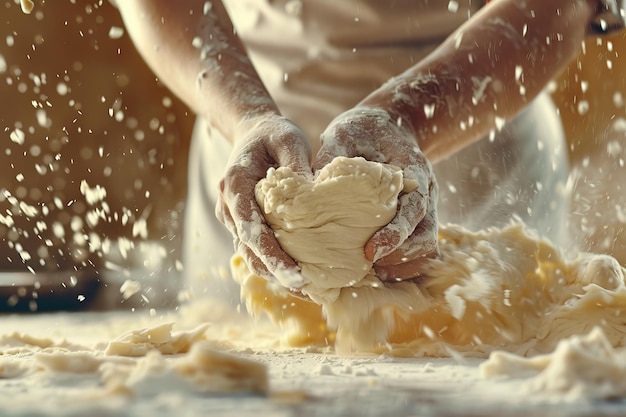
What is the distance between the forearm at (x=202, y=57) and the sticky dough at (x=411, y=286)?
0.23m

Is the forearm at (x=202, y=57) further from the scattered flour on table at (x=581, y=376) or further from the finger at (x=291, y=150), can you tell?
the scattered flour on table at (x=581, y=376)

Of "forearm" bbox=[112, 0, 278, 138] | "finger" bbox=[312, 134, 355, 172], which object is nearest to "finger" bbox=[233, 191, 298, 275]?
"finger" bbox=[312, 134, 355, 172]

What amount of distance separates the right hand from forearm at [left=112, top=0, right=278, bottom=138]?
0.40ft

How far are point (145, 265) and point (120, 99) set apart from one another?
2.59 feet

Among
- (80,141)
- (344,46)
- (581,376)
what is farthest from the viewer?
(80,141)

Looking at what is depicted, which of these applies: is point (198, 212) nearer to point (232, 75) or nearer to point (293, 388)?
point (232, 75)

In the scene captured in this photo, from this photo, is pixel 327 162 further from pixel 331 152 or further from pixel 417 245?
pixel 417 245

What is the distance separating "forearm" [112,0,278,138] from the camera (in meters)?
1.09

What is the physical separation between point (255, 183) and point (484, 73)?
0.46 m

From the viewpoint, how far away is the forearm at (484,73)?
1.07m

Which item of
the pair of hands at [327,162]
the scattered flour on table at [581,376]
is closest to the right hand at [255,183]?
the pair of hands at [327,162]

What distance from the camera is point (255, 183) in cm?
87

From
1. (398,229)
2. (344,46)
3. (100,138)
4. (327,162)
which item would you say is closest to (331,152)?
(327,162)

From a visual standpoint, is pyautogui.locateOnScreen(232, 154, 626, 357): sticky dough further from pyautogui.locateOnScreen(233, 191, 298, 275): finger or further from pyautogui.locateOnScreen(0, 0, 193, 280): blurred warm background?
pyautogui.locateOnScreen(0, 0, 193, 280): blurred warm background
